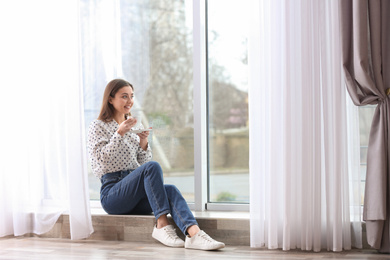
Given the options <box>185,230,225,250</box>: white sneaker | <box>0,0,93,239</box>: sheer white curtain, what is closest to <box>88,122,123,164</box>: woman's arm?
<box>0,0,93,239</box>: sheer white curtain

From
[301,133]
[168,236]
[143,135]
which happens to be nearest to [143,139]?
[143,135]

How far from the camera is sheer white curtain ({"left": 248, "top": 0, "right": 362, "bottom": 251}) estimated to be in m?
3.01

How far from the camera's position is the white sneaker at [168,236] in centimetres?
322

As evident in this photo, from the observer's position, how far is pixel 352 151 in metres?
3.04

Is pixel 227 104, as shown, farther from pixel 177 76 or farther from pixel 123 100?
pixel 123 100

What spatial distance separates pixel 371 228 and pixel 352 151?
42 centimetres

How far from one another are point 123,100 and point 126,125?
28 centimetres

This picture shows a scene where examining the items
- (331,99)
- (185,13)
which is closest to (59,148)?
(185,13)

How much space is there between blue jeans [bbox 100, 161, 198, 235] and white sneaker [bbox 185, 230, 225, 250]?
0.22 ft

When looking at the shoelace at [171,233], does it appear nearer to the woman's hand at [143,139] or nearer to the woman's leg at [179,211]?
the woman's leg at [179,211]

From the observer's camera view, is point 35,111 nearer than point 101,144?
No

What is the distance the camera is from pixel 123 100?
3.57 meters

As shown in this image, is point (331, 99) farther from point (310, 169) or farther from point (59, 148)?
point (59, 148)

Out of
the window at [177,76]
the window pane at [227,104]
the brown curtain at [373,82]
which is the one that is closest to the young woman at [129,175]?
the window at [177,76]
